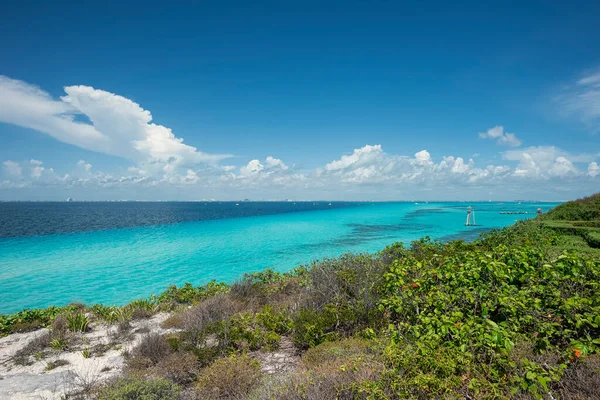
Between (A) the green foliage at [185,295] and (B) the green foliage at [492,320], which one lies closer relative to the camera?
(B) the green foliage at [492,320]

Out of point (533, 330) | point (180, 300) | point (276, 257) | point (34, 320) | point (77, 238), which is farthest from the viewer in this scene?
point (77, 238)

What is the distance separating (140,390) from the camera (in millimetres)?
4617

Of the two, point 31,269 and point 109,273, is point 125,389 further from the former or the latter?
point 31,269

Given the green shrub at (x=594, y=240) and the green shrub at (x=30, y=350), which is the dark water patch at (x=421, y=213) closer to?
the green shrub at (x=594, y=240)

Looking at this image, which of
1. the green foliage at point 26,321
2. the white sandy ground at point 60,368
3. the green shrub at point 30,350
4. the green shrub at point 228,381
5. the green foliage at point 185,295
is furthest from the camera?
the green foliage at point 185,295

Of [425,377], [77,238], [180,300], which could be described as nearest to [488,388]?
[425,377]

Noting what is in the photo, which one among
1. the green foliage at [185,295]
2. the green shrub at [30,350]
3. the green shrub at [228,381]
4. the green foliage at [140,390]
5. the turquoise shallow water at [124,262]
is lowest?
the turquoise shallow water at [124,262]

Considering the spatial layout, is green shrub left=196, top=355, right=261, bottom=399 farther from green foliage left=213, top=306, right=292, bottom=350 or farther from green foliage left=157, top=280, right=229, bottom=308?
green foliage left=157, top=280, right=229, bottom=308

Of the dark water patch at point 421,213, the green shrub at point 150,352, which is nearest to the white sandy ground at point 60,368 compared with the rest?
the green shrub at point 150,352

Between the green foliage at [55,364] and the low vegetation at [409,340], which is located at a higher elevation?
the low vegetation at [409,340]

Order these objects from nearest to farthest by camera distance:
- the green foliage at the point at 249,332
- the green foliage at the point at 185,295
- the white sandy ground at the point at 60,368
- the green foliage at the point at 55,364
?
the white sandy ground at the point at 60,368, the green foliage at the point at 55,364, the green foliage at the point at 249,332, the green foliage at the point at 185,295

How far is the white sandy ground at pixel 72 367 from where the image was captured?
5780 millimetres

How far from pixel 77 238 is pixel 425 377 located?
162ft

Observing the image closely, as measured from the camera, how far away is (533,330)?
14.6 feet
